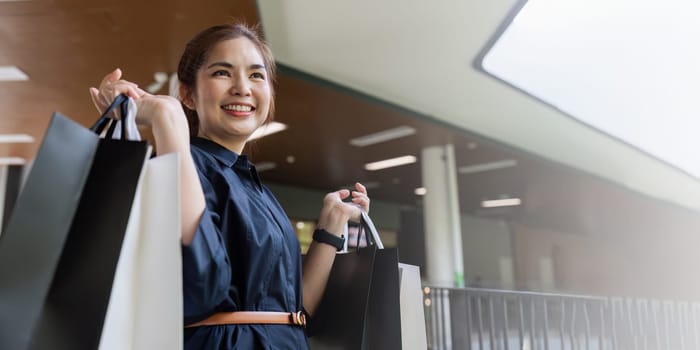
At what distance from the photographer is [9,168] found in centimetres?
1073

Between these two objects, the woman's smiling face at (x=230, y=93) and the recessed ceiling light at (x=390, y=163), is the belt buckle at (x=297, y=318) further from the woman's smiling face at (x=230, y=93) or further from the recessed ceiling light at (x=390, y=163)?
the recessed ceiling light at (x=390, y=163)

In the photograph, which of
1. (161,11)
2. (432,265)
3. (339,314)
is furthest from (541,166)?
(339,314)

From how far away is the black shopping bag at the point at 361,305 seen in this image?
3.56ft

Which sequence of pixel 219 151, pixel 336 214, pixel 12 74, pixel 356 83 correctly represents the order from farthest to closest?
pixel 356 83 < pixel 12 74 < pixel 336 214 < pixel 219 151

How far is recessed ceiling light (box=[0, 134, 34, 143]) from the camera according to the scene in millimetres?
7698

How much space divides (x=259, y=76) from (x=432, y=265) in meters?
7.62

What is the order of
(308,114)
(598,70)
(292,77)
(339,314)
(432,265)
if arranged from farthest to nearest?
(432,265) < (308,114) < (292,77) < (598,70) < (339,314)

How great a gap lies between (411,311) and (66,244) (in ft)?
2.47

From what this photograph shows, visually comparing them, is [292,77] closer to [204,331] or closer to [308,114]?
[308,114]

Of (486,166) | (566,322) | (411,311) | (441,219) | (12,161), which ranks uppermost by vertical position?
(12,161)

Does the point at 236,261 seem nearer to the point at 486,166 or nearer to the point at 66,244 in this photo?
the point at 66,244

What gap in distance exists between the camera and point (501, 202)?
550 inches

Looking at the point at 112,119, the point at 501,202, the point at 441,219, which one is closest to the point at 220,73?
the point at 112,119

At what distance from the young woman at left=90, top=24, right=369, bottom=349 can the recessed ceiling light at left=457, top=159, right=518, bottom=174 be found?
8.68 meters
